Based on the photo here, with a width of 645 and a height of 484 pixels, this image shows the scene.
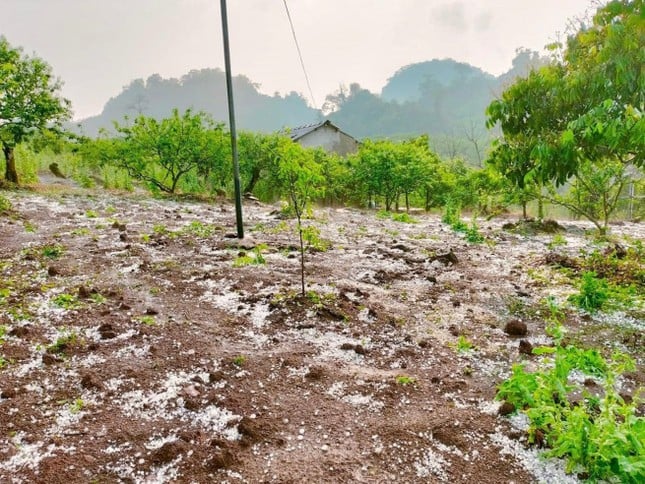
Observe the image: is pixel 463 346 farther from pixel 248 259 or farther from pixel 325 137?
pixel 325 137

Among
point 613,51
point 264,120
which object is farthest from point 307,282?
point 264,120

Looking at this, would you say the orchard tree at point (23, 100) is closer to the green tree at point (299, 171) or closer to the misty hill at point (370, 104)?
the green tree at point (299, 171)

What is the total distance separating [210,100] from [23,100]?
119m

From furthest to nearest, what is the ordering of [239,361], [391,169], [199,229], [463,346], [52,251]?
[391,169] < [199,229] < [52,251] < [463,346] < [239,361]

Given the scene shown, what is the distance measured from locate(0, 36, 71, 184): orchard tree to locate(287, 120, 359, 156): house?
55.5 ft

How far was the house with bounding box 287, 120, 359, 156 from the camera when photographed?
29547 millimetres

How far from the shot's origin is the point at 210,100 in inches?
4860

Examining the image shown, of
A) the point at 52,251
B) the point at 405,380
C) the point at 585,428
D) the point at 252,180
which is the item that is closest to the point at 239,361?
the point at 405,380

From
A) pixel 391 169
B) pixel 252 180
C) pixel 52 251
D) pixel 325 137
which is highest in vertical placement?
pixel 325 137

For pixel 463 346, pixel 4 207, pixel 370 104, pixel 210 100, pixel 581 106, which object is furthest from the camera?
pixel 210 100

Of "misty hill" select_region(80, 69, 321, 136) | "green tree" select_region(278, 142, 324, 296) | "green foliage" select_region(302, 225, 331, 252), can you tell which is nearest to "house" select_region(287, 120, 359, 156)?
"green foliage" select_region(302, 225, 331, 252)

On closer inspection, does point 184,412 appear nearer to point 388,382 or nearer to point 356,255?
point 388,382

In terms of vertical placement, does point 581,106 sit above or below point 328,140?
below

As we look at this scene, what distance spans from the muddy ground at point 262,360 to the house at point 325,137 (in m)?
23.2
